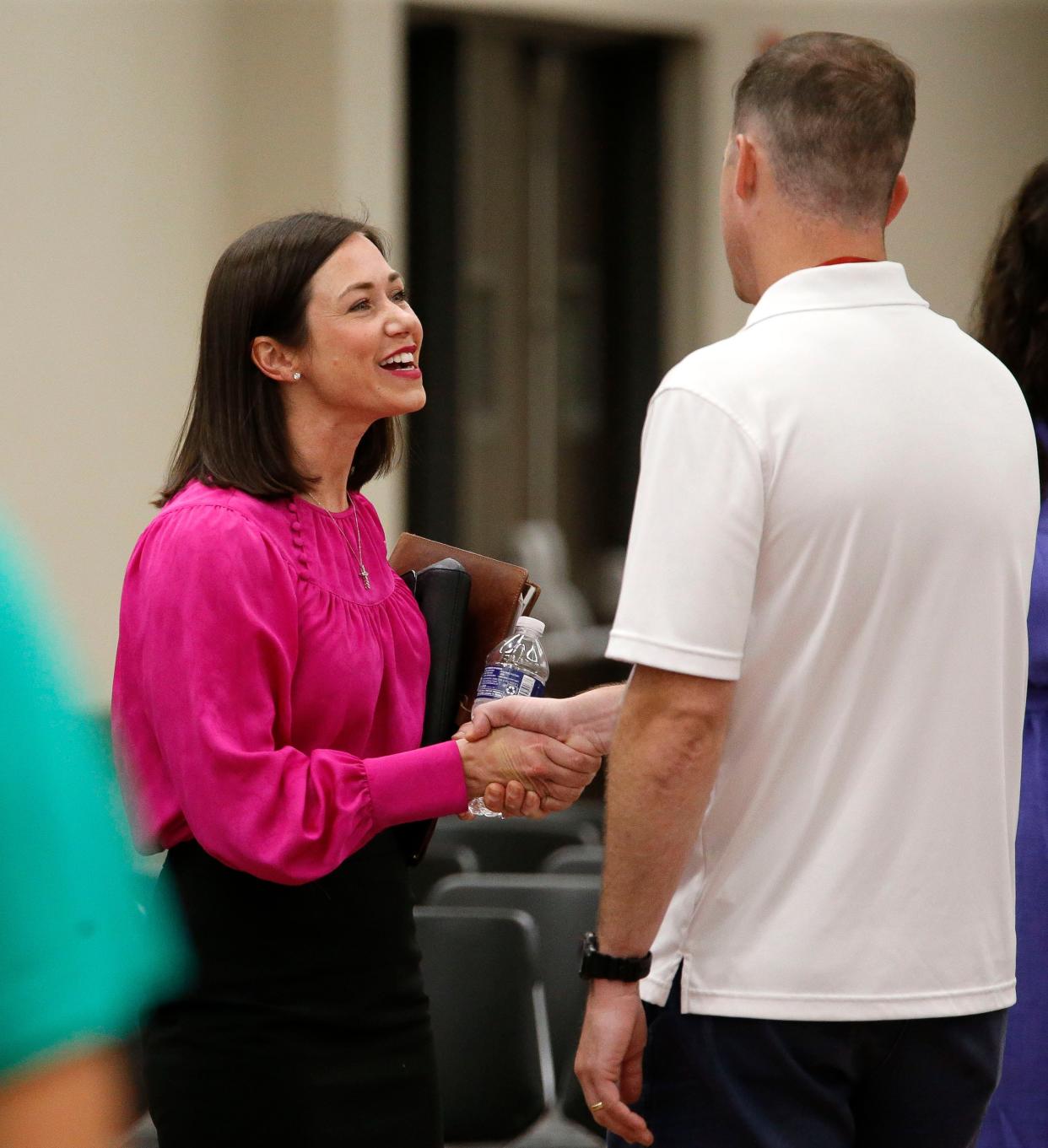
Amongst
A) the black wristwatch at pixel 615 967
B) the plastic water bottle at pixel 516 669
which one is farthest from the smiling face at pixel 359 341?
the black wristwatch at pixel 615 967

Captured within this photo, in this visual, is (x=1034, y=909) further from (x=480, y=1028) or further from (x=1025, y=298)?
(x=480, y=1028)

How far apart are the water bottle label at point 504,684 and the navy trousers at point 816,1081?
0.54 metres

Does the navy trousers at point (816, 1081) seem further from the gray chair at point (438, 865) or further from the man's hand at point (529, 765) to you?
the gray chair at point (438, 865)

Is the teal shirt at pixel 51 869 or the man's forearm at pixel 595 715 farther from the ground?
the teal shirt at pixel 51 869

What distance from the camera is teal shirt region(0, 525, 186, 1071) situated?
87 centimetres

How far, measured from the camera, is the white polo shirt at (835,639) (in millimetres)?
1565

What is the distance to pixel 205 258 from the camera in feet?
18.7

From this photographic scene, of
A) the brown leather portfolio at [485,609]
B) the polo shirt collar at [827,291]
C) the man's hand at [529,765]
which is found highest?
the polo shirt collar at [827,291]

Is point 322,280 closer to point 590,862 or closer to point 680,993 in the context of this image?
point 680,993

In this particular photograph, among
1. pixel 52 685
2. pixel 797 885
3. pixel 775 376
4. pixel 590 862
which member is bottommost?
pixel 590 862

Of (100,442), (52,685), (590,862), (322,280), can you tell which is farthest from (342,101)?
(52,685)

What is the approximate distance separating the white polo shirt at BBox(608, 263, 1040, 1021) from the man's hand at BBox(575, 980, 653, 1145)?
1.4 inches

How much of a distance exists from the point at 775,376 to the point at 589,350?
5680 millimetres

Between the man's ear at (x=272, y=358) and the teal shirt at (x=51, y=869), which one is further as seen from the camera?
the man's ear at (x=272, y=358)
